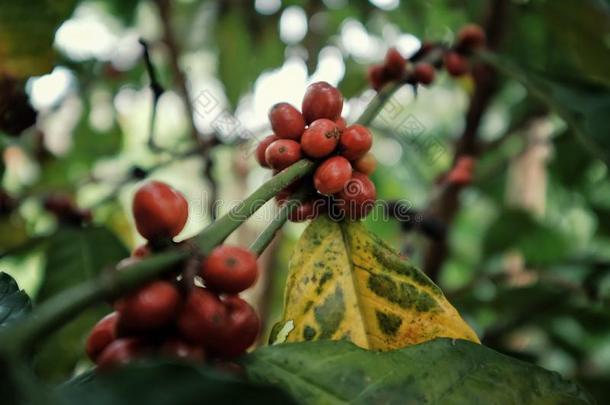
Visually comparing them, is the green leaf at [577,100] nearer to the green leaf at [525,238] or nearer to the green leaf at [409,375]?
the green leaf at [409,375]

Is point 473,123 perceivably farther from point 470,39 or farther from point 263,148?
point 263,148

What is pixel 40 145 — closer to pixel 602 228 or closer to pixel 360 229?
pixel 360 229

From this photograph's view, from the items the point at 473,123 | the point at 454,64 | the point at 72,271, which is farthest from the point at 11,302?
the point at 473,123

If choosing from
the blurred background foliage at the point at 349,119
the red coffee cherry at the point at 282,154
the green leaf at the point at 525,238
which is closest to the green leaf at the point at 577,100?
the blurred background foliage at the point at 349,119

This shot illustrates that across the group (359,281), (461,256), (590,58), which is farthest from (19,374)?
(461,256)

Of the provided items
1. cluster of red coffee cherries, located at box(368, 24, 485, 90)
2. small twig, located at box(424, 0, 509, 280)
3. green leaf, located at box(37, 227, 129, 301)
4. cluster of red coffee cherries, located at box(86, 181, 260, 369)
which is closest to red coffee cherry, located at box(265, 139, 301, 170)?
cluster of red coffee cherries, located at box(86, 181, 260, 369)

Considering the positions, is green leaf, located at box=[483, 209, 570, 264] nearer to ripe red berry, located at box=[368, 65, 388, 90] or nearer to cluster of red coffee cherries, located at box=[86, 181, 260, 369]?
ripe red berry, located at box=[368, 65, 388, 90]
